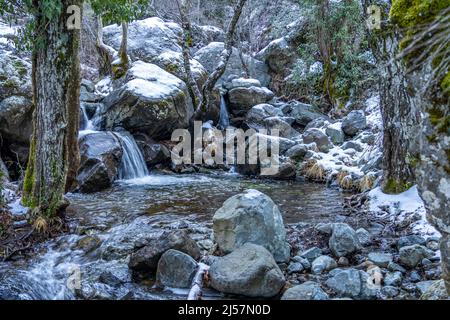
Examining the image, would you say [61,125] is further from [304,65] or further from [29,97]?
[304,65]

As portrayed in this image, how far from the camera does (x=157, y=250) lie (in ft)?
14.7

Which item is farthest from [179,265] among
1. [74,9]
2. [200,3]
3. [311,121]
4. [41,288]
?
[200,3]

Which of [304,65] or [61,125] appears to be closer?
[61,125]

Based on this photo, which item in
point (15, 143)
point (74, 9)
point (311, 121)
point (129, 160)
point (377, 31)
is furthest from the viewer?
point (311, 121)

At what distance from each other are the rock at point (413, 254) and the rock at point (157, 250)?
2.34m

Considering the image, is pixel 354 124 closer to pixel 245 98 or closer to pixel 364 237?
pixel 245 98

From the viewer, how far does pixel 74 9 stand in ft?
18.0

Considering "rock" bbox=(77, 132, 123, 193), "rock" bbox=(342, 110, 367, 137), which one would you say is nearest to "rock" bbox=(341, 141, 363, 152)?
"rock" bbox=(342, 110, 367, 137)

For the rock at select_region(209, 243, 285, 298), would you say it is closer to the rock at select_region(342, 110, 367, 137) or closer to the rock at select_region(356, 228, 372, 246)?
the rock at select_region(356, 228, 372, 246)

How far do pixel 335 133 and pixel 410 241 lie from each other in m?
7.08

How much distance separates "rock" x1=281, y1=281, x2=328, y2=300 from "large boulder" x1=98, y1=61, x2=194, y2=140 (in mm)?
8619

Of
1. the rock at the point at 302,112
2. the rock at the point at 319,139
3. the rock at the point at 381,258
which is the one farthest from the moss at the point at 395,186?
the rock at the point at 302,112

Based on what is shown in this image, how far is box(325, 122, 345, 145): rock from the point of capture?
1143 centimetres

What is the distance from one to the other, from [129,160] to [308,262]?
720 cm
